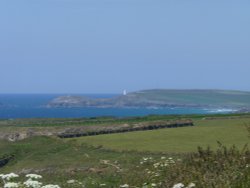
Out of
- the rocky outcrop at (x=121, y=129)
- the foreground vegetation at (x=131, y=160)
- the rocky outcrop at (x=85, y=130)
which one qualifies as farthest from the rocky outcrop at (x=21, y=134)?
the foreground vegetation at (x=131, y=160)

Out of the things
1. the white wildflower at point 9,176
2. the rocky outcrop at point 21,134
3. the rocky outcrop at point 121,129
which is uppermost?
the white wildflower at point 9,176

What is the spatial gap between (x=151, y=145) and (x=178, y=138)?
4253 millimetres

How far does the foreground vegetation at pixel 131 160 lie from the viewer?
10492 millimetres

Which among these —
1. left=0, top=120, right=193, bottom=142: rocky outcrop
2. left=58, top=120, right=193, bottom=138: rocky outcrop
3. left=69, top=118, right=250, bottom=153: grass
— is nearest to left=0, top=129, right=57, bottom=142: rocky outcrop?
left=0, top=120, right=193, bottom=142: rocky outcrop

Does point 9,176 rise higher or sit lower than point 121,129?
higher

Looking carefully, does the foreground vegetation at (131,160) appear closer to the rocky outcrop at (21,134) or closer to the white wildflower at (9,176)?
the white wildflower at (9,176)

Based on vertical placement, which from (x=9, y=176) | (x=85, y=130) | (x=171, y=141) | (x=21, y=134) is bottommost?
(x=21, y=134)

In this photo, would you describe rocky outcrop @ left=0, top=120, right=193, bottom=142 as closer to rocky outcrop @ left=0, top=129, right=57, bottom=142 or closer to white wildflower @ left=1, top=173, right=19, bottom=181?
rocky outcrop @ left=0, top=129, right=57, bottom=142

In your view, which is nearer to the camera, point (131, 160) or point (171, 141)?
point (131, 160)

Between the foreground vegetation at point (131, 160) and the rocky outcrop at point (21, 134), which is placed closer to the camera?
the foreground vegetation at point (131, 160)

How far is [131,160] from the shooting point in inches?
1203

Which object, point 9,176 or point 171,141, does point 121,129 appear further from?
point 9,176

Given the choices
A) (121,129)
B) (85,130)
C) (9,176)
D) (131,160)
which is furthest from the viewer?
(121,129)

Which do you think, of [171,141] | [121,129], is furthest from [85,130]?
[171,141]
